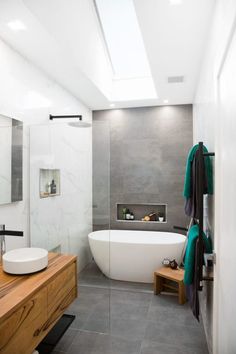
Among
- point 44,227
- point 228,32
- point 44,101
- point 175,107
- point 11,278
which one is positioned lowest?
point 11,278

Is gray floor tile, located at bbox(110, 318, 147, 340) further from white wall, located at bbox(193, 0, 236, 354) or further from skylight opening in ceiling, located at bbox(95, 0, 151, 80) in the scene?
skylight opening in ceiling, located at bbox(95, 0, 151, 80)

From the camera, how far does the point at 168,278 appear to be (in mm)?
3111

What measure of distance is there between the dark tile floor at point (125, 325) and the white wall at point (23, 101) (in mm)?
864

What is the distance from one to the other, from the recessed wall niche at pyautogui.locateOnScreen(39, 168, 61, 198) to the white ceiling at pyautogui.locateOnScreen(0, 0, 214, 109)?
1.14 metres

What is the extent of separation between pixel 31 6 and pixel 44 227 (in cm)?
198

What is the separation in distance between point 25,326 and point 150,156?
3.41 meters

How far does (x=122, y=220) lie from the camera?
15.0 ft

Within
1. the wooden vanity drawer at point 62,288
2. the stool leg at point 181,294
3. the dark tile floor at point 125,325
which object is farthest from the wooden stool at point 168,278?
the wooden vanity drawer at point 62,288

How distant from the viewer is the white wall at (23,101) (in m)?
2.28

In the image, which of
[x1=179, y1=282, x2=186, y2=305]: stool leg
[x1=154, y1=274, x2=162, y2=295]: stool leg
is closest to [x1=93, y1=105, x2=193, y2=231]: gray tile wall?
[x1=154, y1=274, x2=162, y2=295]: stool leg

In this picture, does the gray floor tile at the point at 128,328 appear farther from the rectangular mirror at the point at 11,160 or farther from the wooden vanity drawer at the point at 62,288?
the rectangular mirror at the point at 11,160

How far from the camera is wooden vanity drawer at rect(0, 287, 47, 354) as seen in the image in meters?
1.33

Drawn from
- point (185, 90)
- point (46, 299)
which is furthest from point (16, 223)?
point (185, 90)

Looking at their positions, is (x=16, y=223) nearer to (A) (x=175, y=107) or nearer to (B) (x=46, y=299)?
(B) (x=46, y=299)
